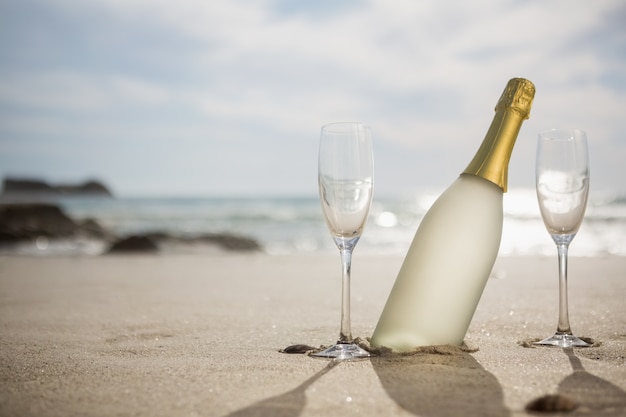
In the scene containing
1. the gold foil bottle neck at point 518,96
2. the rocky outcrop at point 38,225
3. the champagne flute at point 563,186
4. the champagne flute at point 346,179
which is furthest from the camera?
the rocky outcrop at point 38,225

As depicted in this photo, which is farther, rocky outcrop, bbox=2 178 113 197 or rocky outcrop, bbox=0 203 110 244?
rocky outcrop, bbox=2 178 113 197

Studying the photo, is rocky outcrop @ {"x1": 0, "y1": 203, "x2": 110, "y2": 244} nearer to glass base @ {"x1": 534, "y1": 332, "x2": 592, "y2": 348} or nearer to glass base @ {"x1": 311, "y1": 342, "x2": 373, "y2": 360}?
glass base @ {"x1": 311, "y1": 342, "x2": 373, "y2": 360}

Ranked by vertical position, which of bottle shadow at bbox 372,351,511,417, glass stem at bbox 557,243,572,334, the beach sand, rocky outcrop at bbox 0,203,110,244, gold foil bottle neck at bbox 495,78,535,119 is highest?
gold foil bottle neck at bbox 495,78,535,119

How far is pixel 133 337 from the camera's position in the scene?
7.30 ft

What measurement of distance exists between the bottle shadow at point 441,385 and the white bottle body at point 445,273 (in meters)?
0.07

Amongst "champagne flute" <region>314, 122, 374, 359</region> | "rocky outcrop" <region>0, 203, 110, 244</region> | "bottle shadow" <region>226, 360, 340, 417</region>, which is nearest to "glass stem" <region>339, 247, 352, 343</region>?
"champagne flute" <region>314, 122, 374, 359</region>

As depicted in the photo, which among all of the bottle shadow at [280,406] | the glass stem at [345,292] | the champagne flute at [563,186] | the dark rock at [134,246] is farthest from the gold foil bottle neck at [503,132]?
the dark rock at [134,246]

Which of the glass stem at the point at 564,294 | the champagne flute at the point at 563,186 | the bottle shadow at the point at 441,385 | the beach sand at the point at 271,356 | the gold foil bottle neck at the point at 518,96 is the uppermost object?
the gold foil bottle neck at the point at 518,96

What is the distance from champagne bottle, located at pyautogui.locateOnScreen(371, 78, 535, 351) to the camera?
5.65 ft

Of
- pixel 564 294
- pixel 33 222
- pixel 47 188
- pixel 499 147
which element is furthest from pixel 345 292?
pixel 47 188

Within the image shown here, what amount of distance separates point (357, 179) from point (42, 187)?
79.9 metres

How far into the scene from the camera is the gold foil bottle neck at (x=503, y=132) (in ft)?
5.83

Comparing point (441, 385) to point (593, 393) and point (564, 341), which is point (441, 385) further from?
point (564, 341)

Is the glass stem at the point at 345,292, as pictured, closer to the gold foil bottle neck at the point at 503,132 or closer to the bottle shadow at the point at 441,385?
the bottle shadow at the point at 441,385
